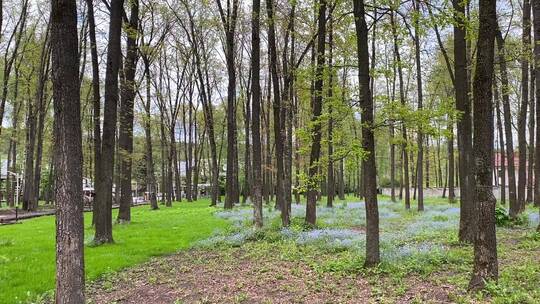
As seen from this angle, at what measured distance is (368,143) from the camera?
27.4ft

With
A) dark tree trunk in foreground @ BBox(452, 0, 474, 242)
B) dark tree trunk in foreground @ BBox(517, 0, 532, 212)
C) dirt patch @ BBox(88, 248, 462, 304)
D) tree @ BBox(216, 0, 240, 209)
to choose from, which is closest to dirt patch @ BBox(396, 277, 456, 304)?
dirt patch @ BBox(88, 248, 462, 304)

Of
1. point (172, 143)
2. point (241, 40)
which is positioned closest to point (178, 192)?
point (172, 143)

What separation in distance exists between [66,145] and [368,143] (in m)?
5.37

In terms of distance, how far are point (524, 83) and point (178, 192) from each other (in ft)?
119

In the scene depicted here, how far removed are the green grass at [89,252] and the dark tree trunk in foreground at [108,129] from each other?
0.68 m

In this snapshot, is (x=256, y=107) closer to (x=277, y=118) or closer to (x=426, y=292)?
(x=277, y=118)

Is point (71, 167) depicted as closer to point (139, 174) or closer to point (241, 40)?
point (241, 40)

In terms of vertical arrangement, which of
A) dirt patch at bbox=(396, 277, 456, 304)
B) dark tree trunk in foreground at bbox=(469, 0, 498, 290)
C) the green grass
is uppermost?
dark tree trunk in foreground at bbox=(469, 0, 498, 290)

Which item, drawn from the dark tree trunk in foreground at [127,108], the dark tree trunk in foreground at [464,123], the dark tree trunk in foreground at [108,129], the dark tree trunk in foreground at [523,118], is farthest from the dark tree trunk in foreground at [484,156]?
the dark tree trunk in foreground at [127,108]

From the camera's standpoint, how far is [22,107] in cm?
3794

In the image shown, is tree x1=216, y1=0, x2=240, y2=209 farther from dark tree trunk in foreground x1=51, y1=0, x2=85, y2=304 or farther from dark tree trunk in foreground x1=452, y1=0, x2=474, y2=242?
dark tree trunk in foreground x1=51, y1=0, x2=85, y2=304

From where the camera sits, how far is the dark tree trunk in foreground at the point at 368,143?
8.34 m

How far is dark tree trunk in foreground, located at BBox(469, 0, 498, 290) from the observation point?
6332 millimetres

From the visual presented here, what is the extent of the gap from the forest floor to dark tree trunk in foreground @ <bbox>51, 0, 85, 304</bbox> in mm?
2166
